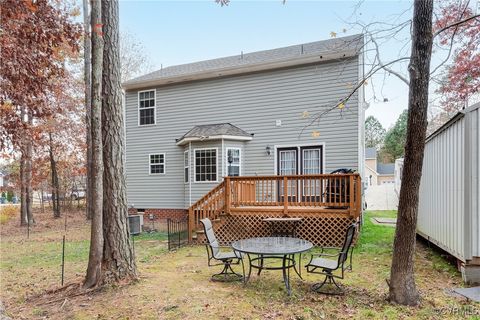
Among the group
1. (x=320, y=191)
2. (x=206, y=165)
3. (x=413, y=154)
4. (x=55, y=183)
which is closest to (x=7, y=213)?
(x=55, y=183)

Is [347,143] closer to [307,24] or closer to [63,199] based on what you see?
[307,24]

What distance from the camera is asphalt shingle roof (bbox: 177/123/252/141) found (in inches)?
445

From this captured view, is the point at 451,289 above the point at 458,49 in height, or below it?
below

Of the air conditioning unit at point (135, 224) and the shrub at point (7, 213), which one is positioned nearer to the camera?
the air conditioning unit at point (135, 224)

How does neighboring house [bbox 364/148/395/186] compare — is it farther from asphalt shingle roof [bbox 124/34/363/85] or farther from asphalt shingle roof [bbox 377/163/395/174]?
asphalt shingle roof [bbox 124/34/363/85]

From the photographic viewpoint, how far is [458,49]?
442 inches

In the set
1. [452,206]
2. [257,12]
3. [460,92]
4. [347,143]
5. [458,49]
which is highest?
[257,12]

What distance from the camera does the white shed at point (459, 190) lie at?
479 cm

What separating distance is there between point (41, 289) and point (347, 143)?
9.25 metres

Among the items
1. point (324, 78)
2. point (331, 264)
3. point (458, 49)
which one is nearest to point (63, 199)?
point (324, 78)

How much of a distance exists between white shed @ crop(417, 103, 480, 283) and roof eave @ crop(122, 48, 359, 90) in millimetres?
4439

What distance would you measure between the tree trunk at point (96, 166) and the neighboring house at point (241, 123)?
21.3 feet

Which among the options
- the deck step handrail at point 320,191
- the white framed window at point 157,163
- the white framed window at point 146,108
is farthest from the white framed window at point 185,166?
the deck step handrail at point 320,191

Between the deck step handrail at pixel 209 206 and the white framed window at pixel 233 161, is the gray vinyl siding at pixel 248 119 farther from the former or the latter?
the deck step handrail at pixel 209 206
